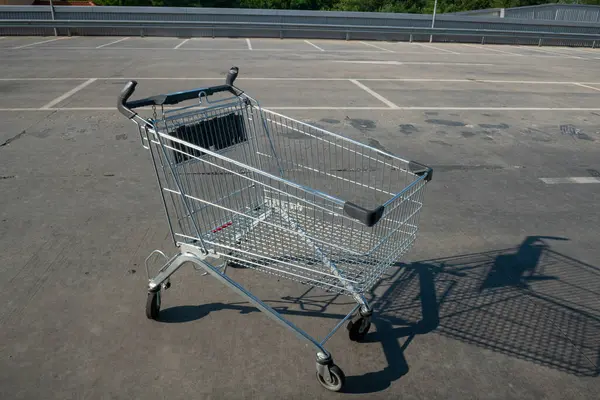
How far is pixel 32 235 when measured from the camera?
3801 millimetres

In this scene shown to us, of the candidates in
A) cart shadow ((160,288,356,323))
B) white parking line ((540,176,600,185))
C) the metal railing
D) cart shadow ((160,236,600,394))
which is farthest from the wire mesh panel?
the metal railing

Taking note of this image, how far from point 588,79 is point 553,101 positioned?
461 cm

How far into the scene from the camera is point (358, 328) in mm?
2705

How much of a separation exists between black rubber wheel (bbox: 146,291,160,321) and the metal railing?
21356 millimetres

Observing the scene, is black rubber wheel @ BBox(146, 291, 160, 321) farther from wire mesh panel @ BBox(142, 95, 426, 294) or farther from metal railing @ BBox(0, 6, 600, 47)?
metal railing @ BBox(0, 6, 600, 47)

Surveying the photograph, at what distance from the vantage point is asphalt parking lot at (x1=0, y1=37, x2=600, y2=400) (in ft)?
8.15

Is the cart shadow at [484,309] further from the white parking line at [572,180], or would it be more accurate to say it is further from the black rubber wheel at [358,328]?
the white parking line at [572,180]

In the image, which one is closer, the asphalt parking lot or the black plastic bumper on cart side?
the black plastic bumper on cart side

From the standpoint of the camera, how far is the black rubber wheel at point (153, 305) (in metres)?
2.81

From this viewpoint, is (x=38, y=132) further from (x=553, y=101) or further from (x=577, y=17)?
(x=577, y=17)

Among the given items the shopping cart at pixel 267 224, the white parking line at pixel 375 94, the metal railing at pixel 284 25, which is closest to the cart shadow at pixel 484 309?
the shopping cart at pixel 267 224

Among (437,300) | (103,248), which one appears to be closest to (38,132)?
(103,248)

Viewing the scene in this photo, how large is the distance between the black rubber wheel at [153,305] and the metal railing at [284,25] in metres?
21.4

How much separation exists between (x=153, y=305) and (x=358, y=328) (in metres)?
1.27
